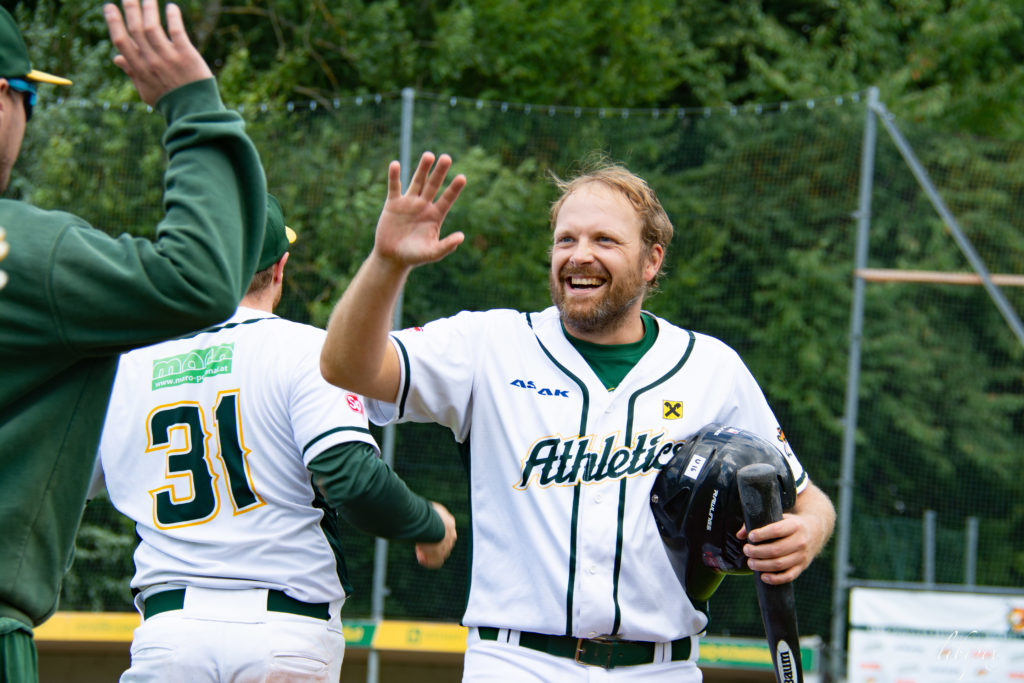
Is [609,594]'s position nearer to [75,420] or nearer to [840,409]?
[75,420]

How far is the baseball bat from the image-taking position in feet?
9.48

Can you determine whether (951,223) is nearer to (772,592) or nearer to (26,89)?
(772,592)

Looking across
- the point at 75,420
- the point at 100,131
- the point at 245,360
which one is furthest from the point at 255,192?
the point at 100,131

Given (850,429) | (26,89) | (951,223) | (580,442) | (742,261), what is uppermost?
(951,223)

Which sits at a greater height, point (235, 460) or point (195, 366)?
point (195, 366)

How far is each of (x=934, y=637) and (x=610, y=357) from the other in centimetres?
487

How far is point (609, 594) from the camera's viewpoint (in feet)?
9.89

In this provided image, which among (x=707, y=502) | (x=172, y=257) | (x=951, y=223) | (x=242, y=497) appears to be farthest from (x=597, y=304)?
(x=951, y=223)

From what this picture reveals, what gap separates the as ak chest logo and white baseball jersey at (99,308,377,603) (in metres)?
0.60

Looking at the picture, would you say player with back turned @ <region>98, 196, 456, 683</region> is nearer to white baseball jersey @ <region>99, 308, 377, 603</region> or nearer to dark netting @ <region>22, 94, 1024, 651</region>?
white baseball jersey @ <region>99, 308, 377, 603</region>

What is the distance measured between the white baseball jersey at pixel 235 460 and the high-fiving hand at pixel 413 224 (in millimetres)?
1016

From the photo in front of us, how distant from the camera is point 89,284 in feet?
6.02

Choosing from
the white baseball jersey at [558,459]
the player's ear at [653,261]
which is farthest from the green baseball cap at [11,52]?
the player's ear at [653,261]

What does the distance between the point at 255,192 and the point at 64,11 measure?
962 centimetres
